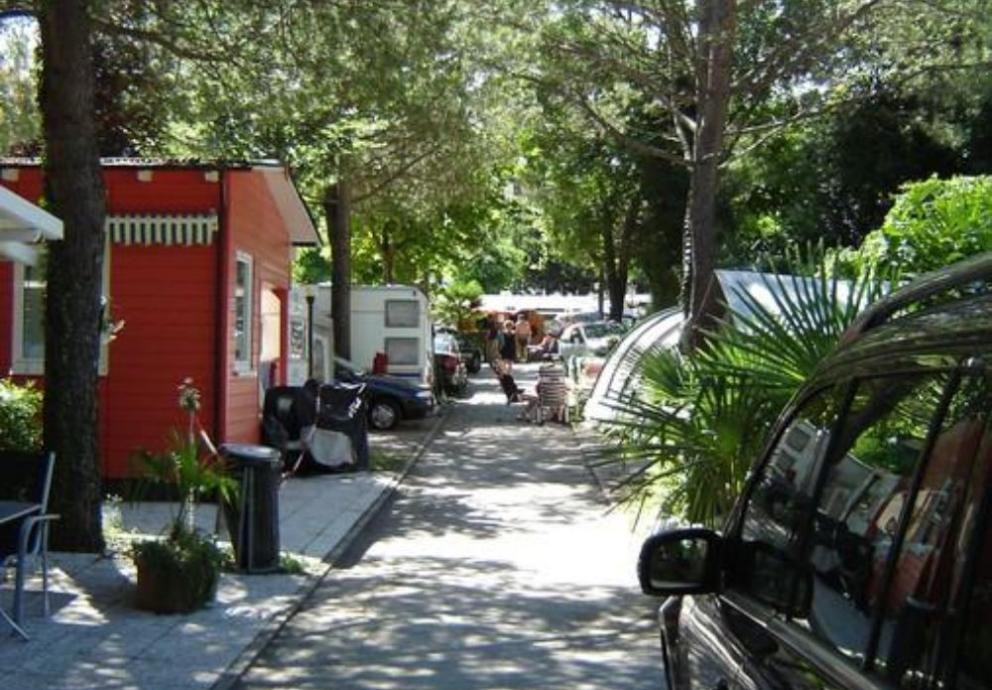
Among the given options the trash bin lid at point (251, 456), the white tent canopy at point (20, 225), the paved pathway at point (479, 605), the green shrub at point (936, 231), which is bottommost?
the paved pathway at point (479, 605)

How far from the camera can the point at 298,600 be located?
9109mm

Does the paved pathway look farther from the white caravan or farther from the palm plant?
the white caravan

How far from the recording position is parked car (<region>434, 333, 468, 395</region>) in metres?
30.8

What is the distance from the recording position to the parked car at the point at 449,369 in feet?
101

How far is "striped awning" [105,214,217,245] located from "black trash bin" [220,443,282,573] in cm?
486

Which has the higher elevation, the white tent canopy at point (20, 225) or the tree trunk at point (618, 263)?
the tree trunk at point (618, 263)

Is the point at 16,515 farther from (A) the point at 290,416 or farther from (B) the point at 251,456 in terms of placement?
(A) the point at 290,416

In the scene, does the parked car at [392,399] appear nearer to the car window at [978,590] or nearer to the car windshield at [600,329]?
the car windshield at [600,329]

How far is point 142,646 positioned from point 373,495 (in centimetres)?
725

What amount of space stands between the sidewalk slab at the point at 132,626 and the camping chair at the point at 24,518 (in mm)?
268

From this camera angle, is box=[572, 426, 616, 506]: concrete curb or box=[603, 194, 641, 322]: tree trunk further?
box=[603, 194, 641, 322]: tree trunk

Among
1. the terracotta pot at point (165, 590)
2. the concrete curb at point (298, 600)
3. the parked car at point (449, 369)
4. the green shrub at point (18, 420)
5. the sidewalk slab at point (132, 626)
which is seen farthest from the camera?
the parked car at point (449, 369)

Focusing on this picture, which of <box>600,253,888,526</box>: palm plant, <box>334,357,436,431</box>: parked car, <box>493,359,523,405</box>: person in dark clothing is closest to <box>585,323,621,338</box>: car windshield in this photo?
<box>493,359,523,405</box>: person in dark clothing

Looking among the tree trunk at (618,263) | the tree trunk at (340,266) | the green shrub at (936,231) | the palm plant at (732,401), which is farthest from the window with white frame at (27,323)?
A: the tree trunk at (618,263)
